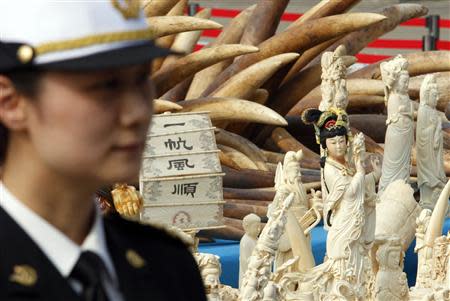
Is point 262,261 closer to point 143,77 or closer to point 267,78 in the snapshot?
point 143,77

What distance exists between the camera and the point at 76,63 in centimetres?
197

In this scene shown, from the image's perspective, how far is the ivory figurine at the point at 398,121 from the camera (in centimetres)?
1334

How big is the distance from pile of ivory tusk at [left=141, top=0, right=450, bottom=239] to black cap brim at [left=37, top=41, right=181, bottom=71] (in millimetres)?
11397

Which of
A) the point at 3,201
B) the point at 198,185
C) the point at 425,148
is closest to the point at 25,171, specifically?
the point at 3,201

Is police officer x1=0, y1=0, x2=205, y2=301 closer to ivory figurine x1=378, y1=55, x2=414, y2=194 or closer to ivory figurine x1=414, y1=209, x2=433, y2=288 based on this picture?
ivory figurine x1=414, y1=209, x2=433, y2=288

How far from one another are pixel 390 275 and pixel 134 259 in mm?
8079

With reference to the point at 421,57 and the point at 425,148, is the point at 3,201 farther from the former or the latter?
the point at 421,57

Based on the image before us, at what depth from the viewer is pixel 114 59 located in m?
1.99

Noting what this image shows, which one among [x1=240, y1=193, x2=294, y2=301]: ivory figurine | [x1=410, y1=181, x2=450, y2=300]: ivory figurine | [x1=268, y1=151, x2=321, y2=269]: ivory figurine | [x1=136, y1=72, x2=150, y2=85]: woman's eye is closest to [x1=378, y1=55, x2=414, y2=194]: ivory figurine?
[x1=268, y1=151, x2=321, y2=269]: ivory figurine

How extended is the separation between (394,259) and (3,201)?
8242 mm

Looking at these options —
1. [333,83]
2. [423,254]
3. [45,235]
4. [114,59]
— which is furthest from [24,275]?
[333,83]

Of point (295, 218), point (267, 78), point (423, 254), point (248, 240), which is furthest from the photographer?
point (267, 78)

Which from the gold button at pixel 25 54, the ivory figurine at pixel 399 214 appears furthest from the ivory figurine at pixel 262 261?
the gold button at pixel 25 54

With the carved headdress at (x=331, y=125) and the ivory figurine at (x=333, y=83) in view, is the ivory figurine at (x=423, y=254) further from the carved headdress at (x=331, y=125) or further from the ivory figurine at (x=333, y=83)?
the ivory figurine at (x=333, y=83)
